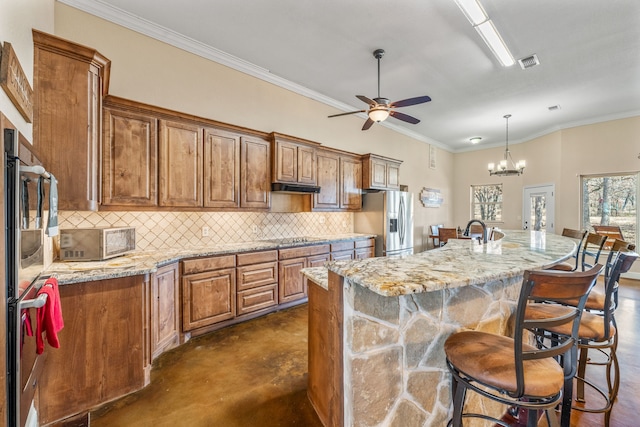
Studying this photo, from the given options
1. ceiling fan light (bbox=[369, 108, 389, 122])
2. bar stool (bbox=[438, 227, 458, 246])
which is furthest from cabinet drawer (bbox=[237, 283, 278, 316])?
bar stool (bbox=[438, 227, 458, 246])

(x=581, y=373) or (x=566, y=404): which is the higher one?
(x=566, y=404)

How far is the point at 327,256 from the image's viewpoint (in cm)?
397

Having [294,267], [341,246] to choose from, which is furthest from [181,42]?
[341,246]

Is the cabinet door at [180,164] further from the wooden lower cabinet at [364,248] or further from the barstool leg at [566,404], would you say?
the barstool leg at [566,404]

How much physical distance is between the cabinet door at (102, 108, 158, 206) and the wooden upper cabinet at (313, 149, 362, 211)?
218 centimetres

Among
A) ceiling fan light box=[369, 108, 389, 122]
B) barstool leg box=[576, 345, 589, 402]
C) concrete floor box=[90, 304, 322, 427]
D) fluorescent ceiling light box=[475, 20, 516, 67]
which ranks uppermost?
fluorescent ceiling light box=[475, 20, 516, 67]

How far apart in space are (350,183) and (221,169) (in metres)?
2.30

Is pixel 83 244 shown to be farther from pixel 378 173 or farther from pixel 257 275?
pixel 378 173

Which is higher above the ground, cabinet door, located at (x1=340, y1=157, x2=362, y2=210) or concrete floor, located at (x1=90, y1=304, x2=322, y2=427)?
cabinet door, located at (x1=340, y1=157, x2=362, y2=210)

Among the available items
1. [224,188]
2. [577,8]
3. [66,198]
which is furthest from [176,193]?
[577,8]

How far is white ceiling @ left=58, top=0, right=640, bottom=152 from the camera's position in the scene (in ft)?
8.65

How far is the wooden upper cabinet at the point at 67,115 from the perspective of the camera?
182 centimetres

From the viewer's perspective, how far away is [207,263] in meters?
2.82

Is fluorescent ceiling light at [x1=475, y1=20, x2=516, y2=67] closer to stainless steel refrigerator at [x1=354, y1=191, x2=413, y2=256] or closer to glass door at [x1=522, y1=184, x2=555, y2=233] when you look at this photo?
stainless steel refrigerator at [x1=354, y1=191, x2=413, y2=256]
